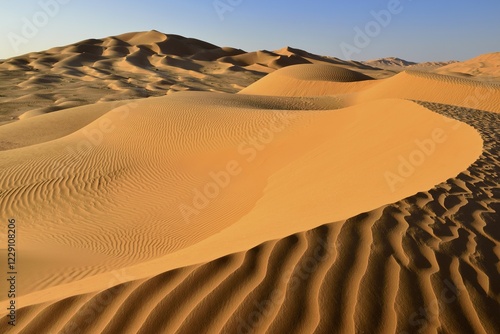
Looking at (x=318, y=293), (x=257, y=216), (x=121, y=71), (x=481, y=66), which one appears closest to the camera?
(x=318, y=293)

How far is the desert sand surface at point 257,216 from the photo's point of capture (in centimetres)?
264

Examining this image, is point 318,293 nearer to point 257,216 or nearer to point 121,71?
point 257,216

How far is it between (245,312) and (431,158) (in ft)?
17.1

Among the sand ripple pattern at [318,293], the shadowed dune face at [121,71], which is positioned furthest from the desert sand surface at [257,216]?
the shadowed dune face at [121,71]

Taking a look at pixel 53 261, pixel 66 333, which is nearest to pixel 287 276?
pixel 66 333

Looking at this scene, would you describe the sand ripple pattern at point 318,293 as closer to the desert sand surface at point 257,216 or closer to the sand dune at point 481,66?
the desert sand surface at point 257,216

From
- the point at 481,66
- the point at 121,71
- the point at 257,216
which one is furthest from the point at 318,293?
the point at 481,66

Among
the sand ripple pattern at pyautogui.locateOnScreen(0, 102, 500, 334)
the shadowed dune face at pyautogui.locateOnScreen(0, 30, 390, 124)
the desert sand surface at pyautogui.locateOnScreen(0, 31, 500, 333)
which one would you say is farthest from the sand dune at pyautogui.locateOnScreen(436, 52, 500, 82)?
the sand ripple pattern at pyautogui.locateOnScreen(0, 102, 500, 334)

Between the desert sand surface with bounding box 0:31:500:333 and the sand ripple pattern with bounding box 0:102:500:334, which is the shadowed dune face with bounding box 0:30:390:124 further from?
the sand ripple pattern with bounding box 0:102:500:334

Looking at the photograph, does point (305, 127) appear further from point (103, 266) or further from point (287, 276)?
point (287, 276)

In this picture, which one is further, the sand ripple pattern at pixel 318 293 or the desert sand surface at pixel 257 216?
the desert sand surface at pixel 257 216

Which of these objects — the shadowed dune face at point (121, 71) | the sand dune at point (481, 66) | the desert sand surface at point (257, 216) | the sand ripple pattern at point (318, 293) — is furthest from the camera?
Answer: the sand dune at point (481, 66)

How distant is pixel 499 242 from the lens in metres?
3.53

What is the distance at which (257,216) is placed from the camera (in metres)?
6.06
